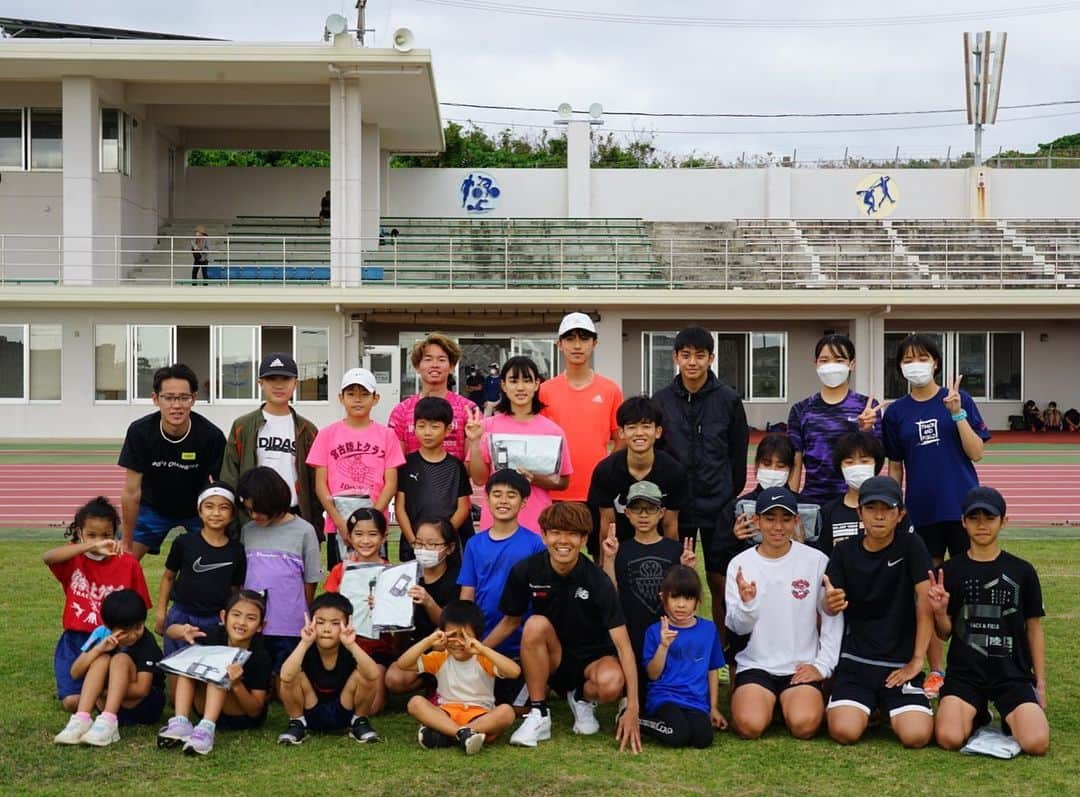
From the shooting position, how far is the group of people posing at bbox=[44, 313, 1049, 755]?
5.29 metres

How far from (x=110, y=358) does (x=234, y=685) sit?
2232 cm

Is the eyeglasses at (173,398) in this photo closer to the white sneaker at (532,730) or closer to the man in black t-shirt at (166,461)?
the man in black t-shirt at (166,461)

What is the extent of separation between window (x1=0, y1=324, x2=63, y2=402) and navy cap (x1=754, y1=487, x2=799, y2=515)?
2318 cm

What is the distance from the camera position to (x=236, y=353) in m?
26.1

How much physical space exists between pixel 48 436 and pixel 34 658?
20718 millimetres

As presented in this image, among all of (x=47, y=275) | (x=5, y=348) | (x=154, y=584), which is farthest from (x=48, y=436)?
(x=154, y=584)

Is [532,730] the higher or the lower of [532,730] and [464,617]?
the lower

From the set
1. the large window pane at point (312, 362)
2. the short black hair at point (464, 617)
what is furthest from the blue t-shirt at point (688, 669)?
the large window pane at point (312, 362)

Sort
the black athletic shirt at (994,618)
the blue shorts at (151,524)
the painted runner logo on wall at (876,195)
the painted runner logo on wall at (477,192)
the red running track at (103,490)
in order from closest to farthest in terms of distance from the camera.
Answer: the black athletic shirt at (994,618)
the blue shorts at (151,524)
the red running track at (103,490)
the painted runner logo on wall at (477,192)
the painted runner logo on wall at (876,195)

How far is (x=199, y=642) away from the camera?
5.53m

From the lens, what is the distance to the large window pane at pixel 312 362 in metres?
26.1

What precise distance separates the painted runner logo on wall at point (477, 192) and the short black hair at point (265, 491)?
27.3m

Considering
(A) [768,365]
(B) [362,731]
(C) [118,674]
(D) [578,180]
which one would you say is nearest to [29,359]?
(D) [578,180]

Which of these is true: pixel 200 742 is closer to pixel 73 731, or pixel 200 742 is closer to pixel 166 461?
pixel 73 731
